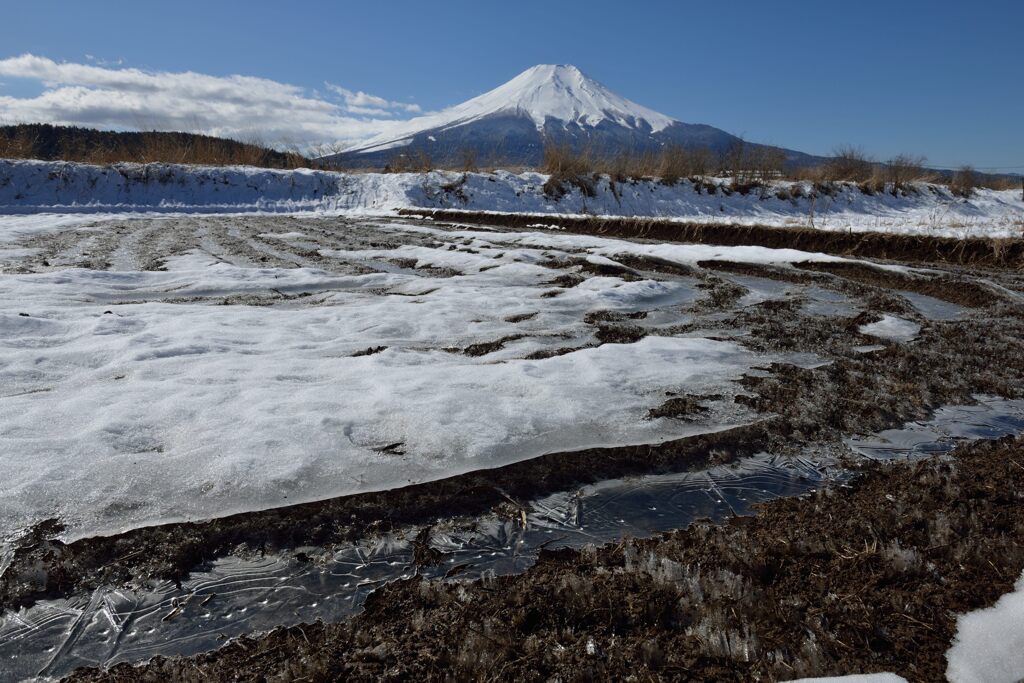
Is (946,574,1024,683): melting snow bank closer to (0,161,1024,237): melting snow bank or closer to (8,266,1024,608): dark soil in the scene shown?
(8,266,1024,608): dark soil

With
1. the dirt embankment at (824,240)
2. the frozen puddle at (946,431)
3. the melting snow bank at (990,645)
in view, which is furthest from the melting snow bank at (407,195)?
the melting snow bank at (990,645)

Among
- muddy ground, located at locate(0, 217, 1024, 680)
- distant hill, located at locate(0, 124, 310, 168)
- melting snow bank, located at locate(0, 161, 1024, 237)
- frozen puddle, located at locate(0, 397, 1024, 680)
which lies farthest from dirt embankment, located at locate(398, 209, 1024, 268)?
distant hill, located at locate(0, 124, 310, 168)

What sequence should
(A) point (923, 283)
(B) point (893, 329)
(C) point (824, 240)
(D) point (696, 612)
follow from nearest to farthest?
1. (D) point (696, 612)
2. (B) point (893, 329)
3. (A) point (923, 283)
4. (C) point (824, 240)

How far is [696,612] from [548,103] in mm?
108895

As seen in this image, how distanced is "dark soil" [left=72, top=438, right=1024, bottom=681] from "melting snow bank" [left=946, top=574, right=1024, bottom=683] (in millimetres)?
23

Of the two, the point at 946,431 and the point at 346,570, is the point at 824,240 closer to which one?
the point at 946,431

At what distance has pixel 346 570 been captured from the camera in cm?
→ 125

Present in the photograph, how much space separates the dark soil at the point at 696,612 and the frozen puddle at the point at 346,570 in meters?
0.06

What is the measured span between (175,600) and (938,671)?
4.83 feet

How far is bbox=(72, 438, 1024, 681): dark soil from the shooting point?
3.12 feet

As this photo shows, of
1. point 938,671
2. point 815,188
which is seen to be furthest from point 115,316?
point 815,188

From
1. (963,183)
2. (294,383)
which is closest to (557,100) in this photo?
(963,183)

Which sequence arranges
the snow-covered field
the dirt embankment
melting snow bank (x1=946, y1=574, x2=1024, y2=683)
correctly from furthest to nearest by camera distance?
the dirt embankment
the snow-covered field
melting snow bank (x1=946, y1=574, x2=1024, y2=683)

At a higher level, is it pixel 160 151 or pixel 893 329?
pixel 160 151
